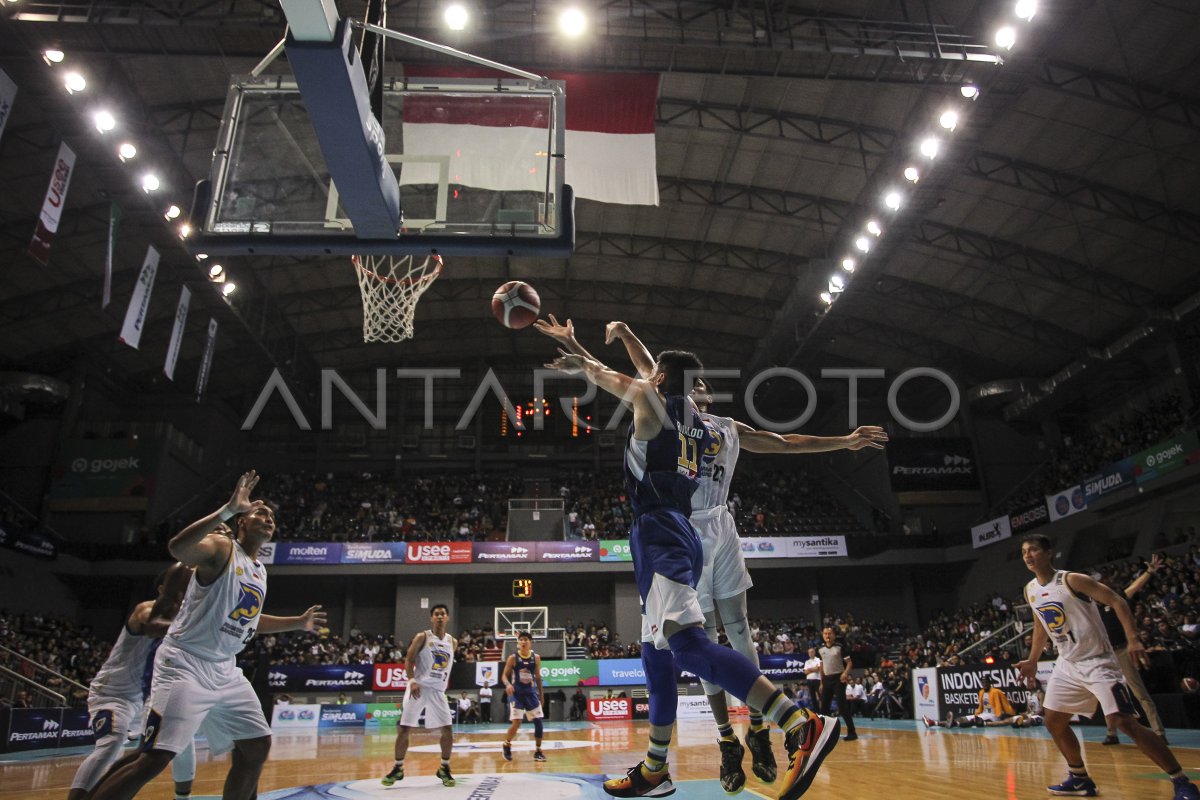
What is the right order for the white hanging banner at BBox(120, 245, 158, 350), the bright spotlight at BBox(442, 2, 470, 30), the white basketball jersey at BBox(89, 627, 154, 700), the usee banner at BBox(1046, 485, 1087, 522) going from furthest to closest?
1. the usee banner at BBox(1046, 485, 1087, 522)
2. the white hanging banner at BBox(120, 245, 158, 350)
3. the bright spotlight at BBox(442, 2, 470, 30)
4. the white basketball jersey at BBox(89, 627, 154, 700)

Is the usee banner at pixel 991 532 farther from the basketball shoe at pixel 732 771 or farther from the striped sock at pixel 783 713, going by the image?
the striped sock at pixel 783 713

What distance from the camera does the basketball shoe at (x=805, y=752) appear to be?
10.4 ft

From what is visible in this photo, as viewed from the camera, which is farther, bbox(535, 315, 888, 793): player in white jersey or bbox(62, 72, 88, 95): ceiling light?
bbox(62, 72, 88, 95): ceiling light

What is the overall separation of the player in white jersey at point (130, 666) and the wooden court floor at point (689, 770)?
1412 mm

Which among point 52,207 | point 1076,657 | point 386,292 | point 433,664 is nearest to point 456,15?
point 386,292

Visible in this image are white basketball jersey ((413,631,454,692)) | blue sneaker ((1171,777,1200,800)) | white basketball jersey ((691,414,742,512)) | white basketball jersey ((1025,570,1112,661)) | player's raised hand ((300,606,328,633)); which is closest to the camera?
white basketball jersey ((691,414,742,512))

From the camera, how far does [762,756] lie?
3.54 meters

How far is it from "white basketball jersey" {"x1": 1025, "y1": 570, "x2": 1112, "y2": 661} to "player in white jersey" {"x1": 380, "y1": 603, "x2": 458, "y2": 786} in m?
5.57

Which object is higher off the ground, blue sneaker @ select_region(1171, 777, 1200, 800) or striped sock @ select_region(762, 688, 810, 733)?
striped sock @ select_region(762, 688, 810, 733)

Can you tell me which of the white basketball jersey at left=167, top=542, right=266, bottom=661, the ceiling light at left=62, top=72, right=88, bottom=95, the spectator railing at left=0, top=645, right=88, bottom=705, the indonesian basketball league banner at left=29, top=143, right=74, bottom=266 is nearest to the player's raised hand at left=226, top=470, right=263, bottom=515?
the white basketball jersey at left=167, top=542, right=266, bottom=661

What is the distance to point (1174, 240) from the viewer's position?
20.1 m

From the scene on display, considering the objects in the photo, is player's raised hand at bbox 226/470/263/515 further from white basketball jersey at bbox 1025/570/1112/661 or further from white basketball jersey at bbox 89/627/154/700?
white basketball jersey at bbox 1025/570/1112/661

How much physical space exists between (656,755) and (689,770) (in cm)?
436

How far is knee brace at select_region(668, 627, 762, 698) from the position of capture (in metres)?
3.27
